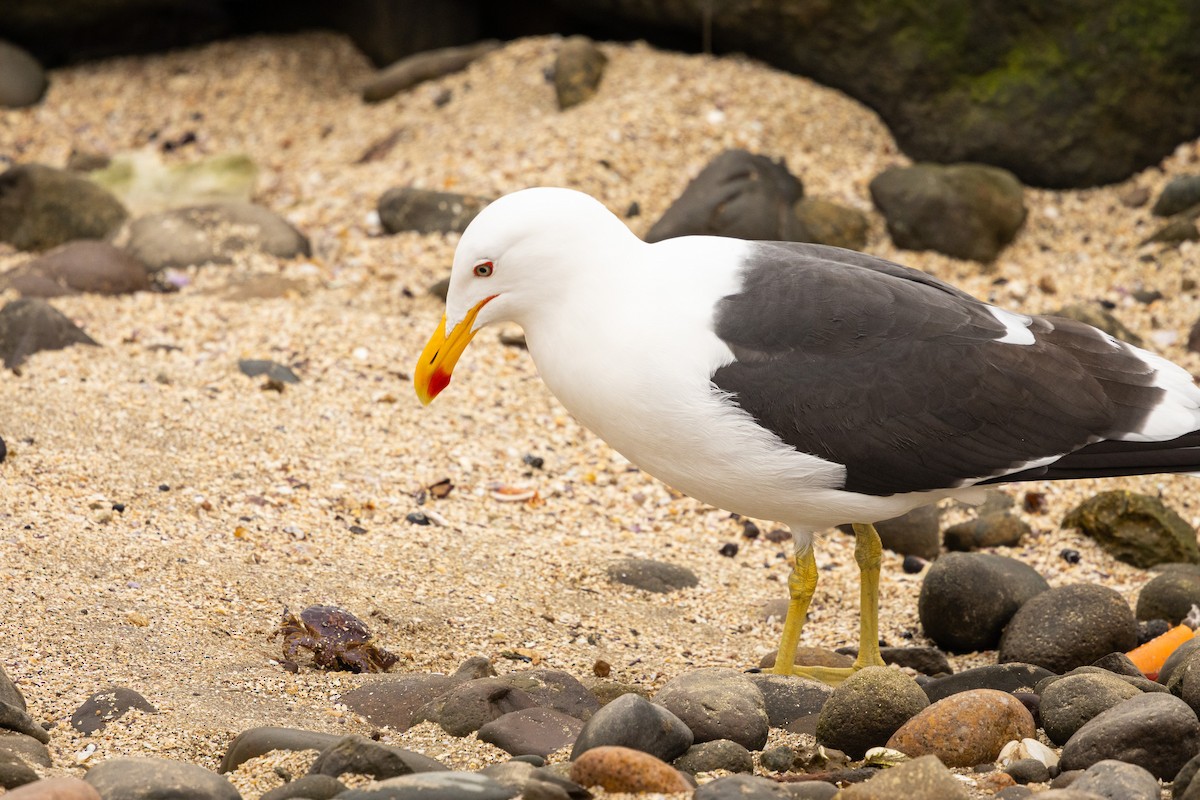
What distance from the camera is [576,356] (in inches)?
175

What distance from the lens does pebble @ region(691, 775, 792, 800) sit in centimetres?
338

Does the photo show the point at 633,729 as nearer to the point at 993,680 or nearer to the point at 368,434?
the point at 993,680

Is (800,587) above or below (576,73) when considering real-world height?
below

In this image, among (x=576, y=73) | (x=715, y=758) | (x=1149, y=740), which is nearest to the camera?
Result: (x=1149, y=740)

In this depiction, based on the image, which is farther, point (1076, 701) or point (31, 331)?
point (31, 331)

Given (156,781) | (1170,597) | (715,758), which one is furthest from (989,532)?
(156,781)

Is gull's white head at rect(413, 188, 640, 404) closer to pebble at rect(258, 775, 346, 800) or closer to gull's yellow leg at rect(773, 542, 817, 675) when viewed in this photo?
gull's yellow leg at rect(773, 542, 817, 675)

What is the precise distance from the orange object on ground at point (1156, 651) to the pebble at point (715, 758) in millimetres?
1680

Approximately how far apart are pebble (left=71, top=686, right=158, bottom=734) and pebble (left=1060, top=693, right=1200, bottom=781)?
2501 mm

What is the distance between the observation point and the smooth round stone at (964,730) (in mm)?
3918

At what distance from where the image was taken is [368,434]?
643 centimetres

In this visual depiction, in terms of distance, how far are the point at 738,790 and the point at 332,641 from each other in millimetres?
1680

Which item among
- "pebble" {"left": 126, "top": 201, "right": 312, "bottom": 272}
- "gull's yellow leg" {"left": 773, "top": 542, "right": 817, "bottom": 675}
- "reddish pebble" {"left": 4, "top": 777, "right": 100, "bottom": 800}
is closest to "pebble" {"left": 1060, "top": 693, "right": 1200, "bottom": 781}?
"gull's yellow leg" {"left": 773, "top": 542, "right": 817, "bottom": 675}

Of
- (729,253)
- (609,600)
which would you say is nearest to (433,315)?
(609,600)
